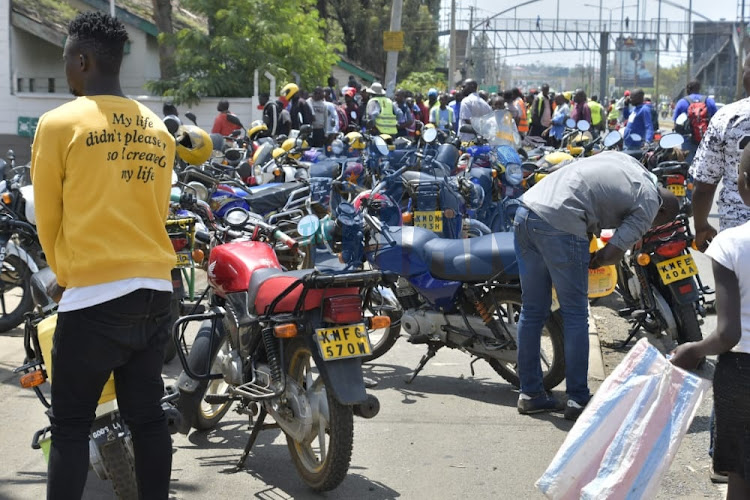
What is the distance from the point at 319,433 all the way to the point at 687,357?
184 cm

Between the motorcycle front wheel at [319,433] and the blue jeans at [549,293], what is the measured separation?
144 cm

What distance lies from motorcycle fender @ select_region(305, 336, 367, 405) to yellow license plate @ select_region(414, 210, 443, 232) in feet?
15.1

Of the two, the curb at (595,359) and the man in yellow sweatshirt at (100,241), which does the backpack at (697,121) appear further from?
the man in yellow sweatshirt at (100,241)

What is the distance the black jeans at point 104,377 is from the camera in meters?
3.60

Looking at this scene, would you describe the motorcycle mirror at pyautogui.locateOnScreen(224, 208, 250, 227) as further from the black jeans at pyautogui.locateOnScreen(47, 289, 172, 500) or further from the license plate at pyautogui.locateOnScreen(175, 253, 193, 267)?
the black jeans at pyautogui.locateOnScreen(47, 289, 172, 500)

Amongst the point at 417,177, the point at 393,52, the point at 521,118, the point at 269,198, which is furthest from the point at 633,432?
the point at 393,52

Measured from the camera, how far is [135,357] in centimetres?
379

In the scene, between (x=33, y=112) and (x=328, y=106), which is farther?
(x=33, y=112)

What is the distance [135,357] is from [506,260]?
2979 millimetres

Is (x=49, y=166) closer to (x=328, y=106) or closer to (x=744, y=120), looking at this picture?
(x=744, y=120)

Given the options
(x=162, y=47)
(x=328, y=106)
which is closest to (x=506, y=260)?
(x=328, y=106)

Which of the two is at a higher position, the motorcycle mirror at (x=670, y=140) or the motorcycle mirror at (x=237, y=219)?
the motorcycle mirror at (x=670, y=140)

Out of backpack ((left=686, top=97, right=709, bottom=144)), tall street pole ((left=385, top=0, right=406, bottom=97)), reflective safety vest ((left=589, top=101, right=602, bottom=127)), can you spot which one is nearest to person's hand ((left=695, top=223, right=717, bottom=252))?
backpack ((left=686, top=97, right=709, bottom=144))

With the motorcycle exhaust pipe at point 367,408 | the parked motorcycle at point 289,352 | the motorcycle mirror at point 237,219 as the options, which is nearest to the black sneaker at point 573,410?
the parked motorcycle at point 289,352
